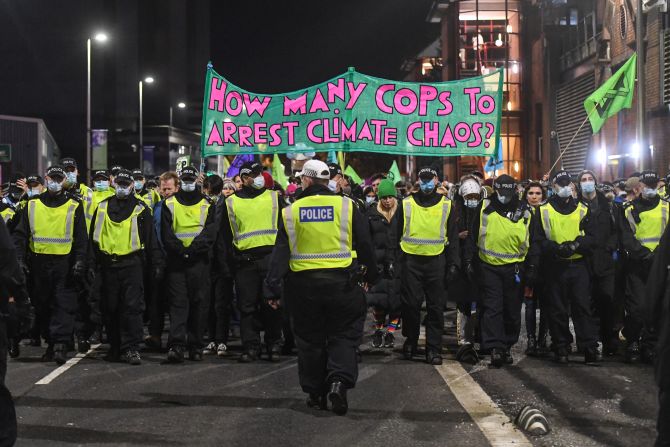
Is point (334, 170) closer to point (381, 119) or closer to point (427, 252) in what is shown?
point (381, 119)

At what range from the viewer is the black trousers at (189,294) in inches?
403

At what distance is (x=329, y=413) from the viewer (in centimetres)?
737

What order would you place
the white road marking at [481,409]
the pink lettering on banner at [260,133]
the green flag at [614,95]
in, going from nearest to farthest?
1. the white road marking at [481,409]
2. the pink lettering on banner at [260,133]
3. the green flag at [614,95]

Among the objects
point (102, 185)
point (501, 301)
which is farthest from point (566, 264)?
point (102, 185)

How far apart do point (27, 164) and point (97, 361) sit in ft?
166

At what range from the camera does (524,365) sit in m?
9.72

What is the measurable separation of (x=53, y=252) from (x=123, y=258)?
72 centimetres

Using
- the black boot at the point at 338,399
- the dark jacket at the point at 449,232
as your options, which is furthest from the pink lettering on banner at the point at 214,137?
the black boot at the point at 338,399

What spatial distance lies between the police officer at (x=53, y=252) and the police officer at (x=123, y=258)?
0.24 meters

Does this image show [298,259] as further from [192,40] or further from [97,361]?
[192,40]

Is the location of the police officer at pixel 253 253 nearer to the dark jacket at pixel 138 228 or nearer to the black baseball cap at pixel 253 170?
the black baseball cap at pixel 253 170

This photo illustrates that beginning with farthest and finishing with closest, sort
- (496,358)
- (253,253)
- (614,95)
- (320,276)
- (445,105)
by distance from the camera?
(614,95)
(445,105)
(253,253)
(496,358)
(320,276)

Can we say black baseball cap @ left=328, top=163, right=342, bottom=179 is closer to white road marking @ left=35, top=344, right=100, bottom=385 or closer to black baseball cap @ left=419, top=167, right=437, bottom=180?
black baseball cap @ left=419, top=167, right=437, bottom=180

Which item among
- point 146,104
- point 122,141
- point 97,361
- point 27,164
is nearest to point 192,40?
point 146,104
